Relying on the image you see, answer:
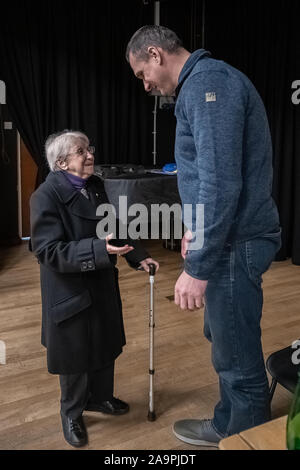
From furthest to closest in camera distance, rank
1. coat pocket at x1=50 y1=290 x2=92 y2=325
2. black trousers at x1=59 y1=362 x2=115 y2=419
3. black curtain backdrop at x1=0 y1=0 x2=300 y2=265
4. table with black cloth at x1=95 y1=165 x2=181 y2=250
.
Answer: black curtain backdrop at x1=0 y1=0 x2=300 y2=265 → table with black cloth at x1=95 y1=165 x2=181 y2=250 → black trousers at x1=59 y1=362 x2=115 y2=419 → coat pocket at x1=50 y1=290 x2=92 y2=325

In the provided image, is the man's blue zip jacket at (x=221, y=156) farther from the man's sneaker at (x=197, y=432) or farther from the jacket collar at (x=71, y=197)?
the man's sneaker at (x=197, y=432)

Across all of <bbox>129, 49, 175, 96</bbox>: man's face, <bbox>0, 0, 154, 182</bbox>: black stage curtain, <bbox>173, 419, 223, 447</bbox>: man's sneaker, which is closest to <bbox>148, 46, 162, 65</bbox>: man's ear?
<bbox>129, 49, 175, 96</bbox>: man's face

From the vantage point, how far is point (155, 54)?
1.44m

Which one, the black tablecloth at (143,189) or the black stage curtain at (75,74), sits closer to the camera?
the black tablecloth at (143,189)

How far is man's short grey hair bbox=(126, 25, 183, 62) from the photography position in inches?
56.1

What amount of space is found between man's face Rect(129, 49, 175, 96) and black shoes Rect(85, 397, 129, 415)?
1458 mm

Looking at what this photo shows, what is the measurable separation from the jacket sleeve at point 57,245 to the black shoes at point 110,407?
2.57 ft

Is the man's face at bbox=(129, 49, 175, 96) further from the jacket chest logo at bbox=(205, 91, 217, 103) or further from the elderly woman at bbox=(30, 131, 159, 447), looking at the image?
the elderly woman at bbox=(30, 131, 159, 447)

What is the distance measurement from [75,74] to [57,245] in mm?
4172

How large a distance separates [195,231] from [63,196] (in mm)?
636

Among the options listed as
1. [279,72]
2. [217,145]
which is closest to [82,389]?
[217,145]

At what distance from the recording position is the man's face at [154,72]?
1459mm

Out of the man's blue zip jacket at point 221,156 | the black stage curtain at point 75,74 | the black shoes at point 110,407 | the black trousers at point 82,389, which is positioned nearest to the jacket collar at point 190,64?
the man's blue zip jacket at point 221,156
